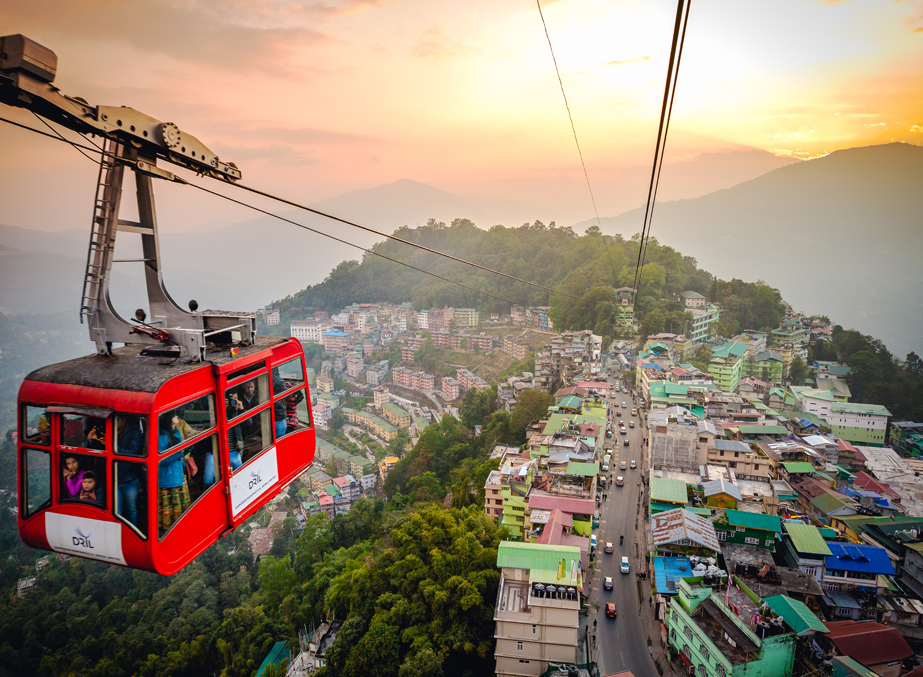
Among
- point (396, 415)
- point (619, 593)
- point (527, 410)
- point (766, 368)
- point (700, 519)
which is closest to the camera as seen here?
point (619, 593)

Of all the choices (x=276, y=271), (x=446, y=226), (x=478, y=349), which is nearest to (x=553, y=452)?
(x=478, y=349)

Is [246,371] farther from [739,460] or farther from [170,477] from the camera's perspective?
[739,460]

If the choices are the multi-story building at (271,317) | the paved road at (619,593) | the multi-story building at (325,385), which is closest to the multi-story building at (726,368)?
the paved road at (619,593)

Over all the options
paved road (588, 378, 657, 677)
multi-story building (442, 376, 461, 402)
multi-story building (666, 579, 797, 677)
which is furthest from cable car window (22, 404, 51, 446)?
multi-story building (442, 376, 461, 402)

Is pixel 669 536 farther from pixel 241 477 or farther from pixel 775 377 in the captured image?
pixel 775 377

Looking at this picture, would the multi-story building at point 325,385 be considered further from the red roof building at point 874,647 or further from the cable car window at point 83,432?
the cable car window at point 83,432

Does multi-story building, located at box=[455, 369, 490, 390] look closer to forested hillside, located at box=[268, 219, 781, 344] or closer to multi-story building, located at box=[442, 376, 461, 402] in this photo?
multi-story building, located at box=[442, 376, 461, 402]

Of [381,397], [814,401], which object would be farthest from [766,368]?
[381,397]
